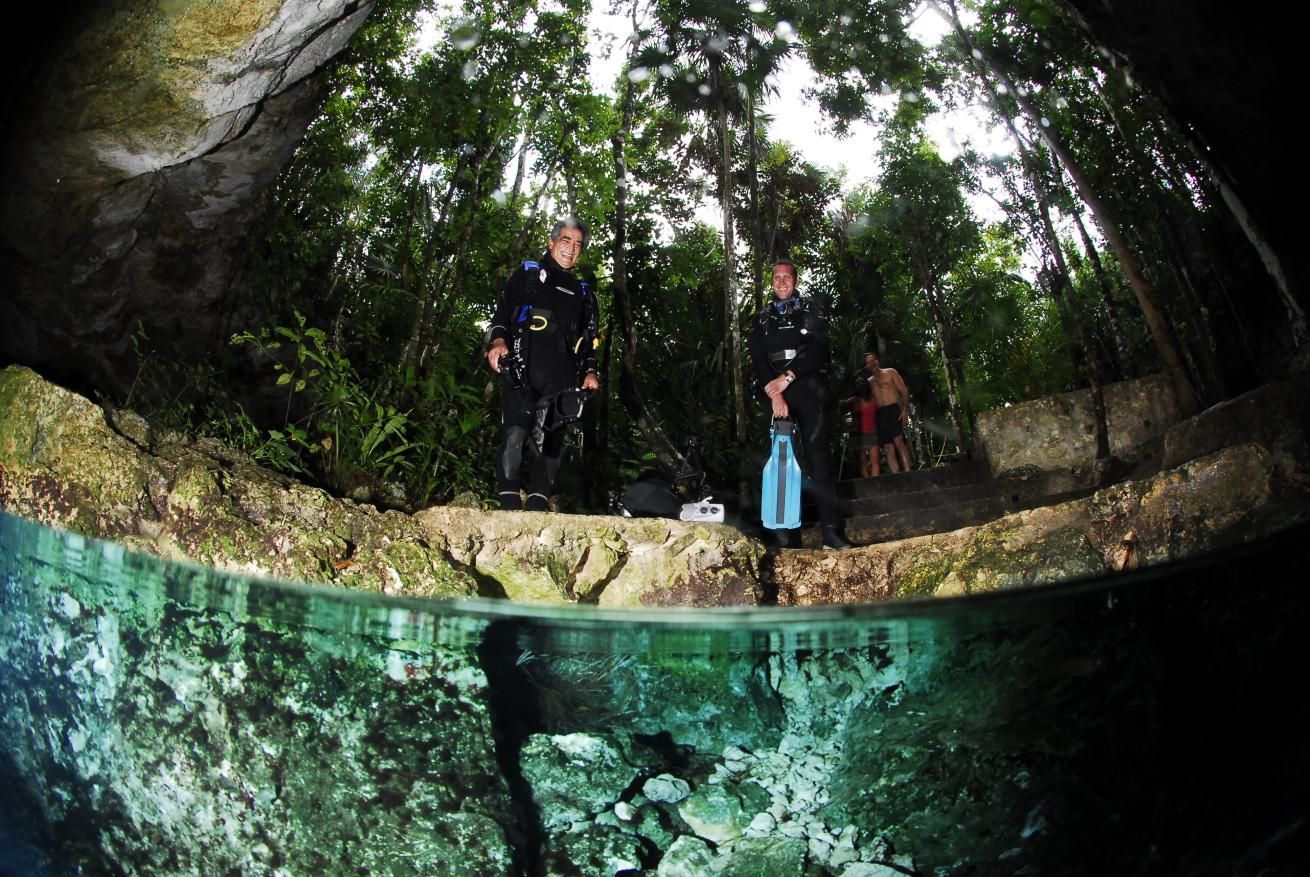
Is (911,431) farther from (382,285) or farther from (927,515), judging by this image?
(382,285)

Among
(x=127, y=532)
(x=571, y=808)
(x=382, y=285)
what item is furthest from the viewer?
(x=382, y=285)

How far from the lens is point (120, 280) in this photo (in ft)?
11.3

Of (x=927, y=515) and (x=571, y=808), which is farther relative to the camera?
(x=927, y=515)

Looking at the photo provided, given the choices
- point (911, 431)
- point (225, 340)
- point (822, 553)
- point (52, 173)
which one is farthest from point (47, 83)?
point (911, 431)

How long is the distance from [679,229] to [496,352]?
22.0ft

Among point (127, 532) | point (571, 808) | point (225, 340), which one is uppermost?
point (225, 340)

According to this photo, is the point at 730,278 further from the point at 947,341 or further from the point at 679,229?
the point at 947,341

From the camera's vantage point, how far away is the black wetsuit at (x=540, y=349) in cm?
337

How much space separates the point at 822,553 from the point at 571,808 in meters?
2.00

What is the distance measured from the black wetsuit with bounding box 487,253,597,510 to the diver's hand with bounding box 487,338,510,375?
4 centimetres

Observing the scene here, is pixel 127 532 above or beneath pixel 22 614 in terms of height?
above

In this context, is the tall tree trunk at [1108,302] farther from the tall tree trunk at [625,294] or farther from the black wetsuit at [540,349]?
the tall tree trunk at [625,294]

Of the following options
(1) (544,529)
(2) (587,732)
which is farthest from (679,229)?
(2) (587,732)

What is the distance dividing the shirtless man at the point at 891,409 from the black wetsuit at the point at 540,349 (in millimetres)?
4288
